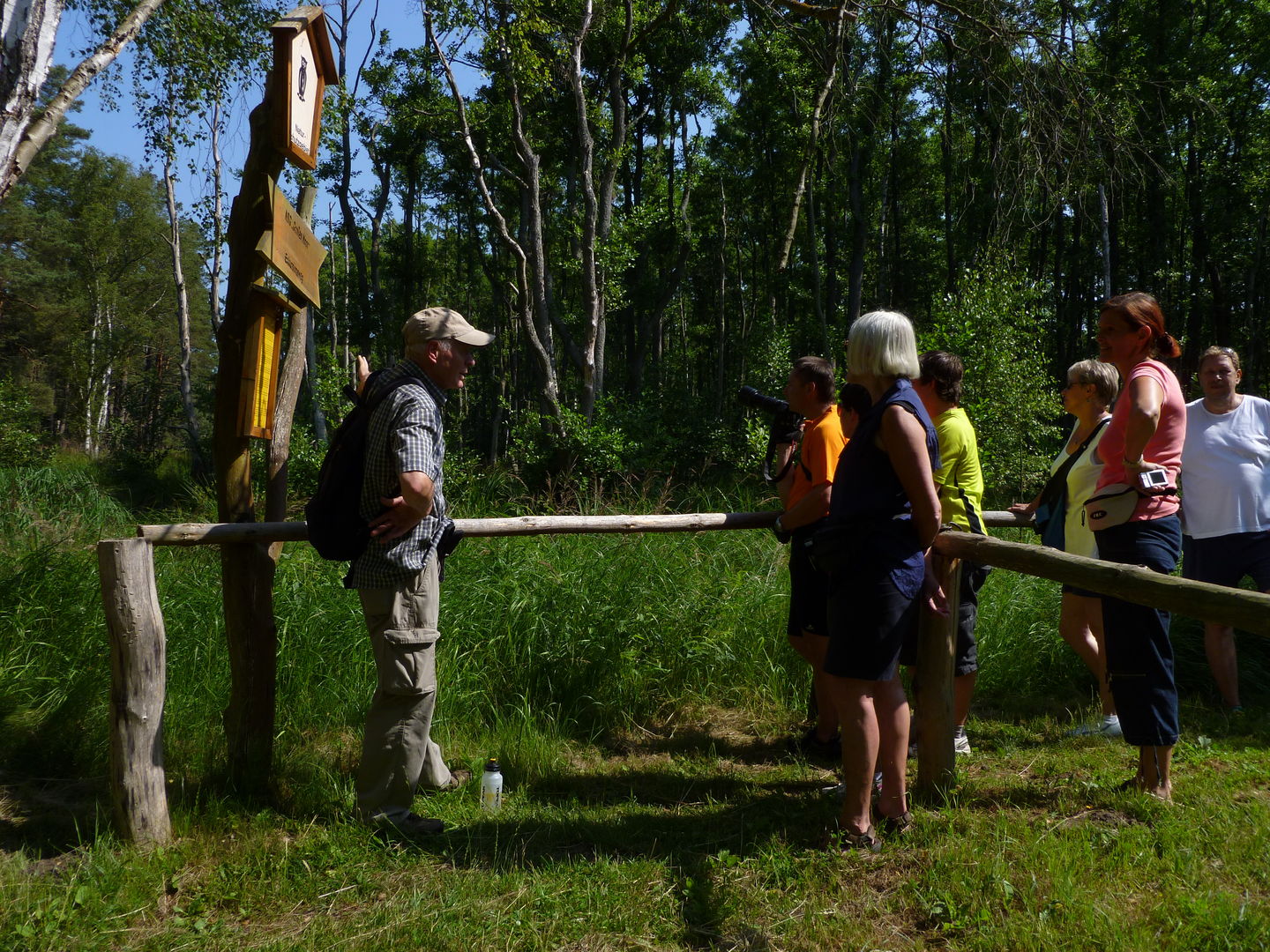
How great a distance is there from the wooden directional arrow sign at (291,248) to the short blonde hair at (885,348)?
82.0 inches

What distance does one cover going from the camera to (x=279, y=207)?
315 centimetres

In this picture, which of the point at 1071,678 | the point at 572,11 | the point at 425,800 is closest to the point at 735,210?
the point at 572,11

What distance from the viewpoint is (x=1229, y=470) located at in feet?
14.2

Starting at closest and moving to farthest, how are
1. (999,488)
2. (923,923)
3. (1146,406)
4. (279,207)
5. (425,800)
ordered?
1. (923,923)
2. (1146,406)
3. (279,207)
4. (425,800)
5. (999,488)

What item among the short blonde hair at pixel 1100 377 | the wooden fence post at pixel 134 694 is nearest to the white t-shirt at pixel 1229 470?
the short blonde hair at pixel 1100 377

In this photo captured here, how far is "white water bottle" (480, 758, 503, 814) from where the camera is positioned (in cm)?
336

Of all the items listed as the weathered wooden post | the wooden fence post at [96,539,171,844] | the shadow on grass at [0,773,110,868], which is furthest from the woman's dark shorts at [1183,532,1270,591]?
the shadow on grass at [0,773,110,868]

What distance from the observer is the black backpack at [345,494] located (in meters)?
2.95

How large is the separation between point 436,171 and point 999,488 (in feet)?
76.7

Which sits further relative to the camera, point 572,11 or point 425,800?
point 572,11

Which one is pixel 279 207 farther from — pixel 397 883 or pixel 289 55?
pixel 397 883

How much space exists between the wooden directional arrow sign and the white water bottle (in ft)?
6.73

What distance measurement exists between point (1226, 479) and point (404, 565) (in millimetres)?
4153

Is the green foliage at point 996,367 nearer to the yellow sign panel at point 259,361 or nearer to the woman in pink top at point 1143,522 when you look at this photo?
the woman in pink top at point 1143,522
